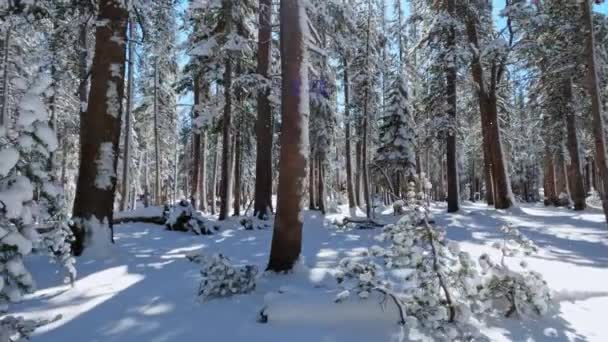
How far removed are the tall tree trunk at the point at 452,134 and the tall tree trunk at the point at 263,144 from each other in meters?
6.73

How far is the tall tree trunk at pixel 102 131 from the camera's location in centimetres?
612

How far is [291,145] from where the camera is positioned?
529 cm

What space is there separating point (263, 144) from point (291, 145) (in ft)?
23.4

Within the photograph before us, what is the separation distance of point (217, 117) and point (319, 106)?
4.11m

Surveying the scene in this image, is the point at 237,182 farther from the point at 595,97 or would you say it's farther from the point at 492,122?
the point at 595,97

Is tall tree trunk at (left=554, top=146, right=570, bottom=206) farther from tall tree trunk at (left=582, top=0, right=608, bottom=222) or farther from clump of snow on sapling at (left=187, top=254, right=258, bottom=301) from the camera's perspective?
clump of snow on sapling at (left=187, top=254, right=258, bottom=301)

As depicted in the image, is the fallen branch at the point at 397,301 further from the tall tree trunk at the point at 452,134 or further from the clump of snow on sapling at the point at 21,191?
the tall tree trunk at the point at 452,134

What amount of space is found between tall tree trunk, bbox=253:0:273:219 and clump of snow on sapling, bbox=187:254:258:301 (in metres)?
7.31

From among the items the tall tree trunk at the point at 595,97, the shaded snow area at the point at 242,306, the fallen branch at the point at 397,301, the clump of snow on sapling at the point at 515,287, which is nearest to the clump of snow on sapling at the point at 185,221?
the shaded snow area at the point at 242,306

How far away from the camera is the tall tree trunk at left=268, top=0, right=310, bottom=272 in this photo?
207 inches

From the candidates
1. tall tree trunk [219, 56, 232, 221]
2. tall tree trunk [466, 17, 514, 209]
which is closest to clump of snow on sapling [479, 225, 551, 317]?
tall tree trunk [219, 56, 232, 221]

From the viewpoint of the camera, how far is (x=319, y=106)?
528 inches

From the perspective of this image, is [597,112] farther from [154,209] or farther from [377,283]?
[154,209]

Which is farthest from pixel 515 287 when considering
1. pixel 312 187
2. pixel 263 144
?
pixel 312 187
